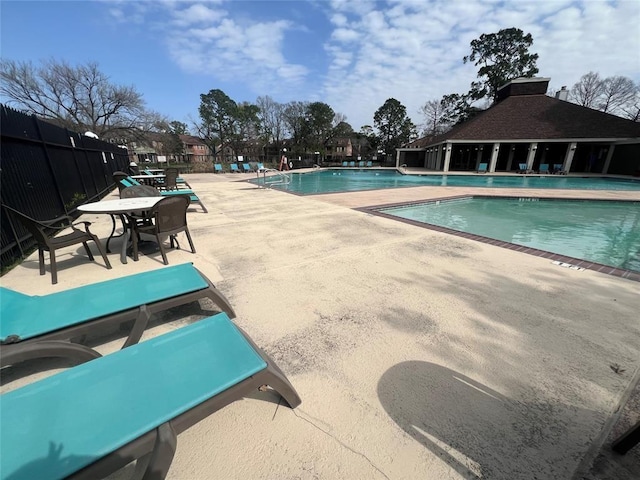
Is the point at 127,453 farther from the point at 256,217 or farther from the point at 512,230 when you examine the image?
the point at 512,230

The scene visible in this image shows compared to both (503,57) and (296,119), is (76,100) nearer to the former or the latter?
(296,119)

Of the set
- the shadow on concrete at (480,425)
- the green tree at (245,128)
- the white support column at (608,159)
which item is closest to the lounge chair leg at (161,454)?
the shadow on concrete at (480,425)

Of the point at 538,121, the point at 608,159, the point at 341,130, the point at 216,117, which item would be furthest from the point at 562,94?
the point at 216,117

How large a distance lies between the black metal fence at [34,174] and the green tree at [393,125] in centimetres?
4927

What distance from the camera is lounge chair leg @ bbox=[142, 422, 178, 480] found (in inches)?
47.3

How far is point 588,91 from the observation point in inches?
1622

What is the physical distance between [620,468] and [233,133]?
5237 cm

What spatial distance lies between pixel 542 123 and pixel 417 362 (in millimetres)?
34190

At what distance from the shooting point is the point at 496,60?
3962 centimetres

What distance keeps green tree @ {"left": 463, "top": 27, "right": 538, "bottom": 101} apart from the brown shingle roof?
1265 cm

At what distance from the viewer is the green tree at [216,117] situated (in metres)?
45.5

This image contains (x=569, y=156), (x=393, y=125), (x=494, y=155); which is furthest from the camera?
(x=393, y=125)

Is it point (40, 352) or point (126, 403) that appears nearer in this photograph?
point (126, 403)

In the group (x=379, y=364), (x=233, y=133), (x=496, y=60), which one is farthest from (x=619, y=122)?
(x=233, y=133)
